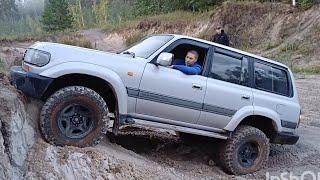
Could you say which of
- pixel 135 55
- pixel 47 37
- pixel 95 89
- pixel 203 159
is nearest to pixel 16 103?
pixel 95 89

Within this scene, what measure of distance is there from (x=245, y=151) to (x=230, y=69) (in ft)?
4.32

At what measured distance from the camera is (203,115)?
21.1ft

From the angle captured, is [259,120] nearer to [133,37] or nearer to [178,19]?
[178,19]

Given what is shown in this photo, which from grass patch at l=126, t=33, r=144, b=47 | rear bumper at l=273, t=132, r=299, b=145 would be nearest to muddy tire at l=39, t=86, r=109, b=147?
rear bumper at l=273, t=132, r=299, b=145

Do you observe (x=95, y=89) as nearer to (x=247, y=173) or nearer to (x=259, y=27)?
(x=247, y=173)

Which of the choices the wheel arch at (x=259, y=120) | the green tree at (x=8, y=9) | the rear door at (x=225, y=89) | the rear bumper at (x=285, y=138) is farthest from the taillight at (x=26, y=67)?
the green tree at (x=8, y=9)

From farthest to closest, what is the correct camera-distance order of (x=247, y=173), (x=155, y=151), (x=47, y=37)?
(x=47, y=37)
(x=155, y=151)
(x=247, y=173)

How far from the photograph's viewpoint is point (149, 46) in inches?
256

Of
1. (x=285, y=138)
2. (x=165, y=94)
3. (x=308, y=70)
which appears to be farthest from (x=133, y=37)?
(x=165, y=94)

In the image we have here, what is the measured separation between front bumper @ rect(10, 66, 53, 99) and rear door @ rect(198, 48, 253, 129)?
2247mm

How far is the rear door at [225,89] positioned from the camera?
Answer: 649 cm

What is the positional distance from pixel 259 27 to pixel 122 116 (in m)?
22.2

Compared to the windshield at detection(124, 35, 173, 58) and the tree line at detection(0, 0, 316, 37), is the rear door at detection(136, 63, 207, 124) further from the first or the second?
the tree line at detection(0, 0, 316, 37)

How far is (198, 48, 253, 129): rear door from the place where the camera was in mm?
6488
